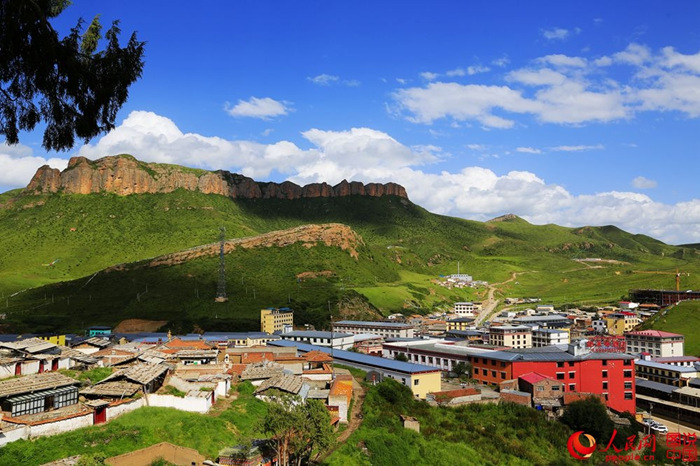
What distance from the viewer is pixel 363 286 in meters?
114

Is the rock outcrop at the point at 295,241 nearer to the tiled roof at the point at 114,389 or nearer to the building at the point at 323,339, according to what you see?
the building at the point at 323,339

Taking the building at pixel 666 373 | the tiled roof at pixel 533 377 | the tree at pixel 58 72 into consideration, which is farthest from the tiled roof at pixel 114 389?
the building at pixel 666 373

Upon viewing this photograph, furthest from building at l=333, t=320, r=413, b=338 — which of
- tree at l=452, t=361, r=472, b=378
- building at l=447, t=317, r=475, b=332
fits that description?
tree at l=452, t=361, r=472, b=378

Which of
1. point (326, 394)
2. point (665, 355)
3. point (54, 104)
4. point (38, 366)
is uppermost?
point (54, 104)

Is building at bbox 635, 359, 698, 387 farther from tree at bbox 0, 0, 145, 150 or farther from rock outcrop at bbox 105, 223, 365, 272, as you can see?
rock outcrop at bbox 105, 223, 365, 272

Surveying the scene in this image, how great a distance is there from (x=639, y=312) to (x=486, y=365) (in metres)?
60.2

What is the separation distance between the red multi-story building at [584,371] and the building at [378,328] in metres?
29.7

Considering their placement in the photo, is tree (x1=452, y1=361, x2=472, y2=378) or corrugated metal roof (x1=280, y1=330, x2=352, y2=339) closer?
tree (x1=452, y1=361, x2=472, y2=378)

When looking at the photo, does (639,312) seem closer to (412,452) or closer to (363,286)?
(363,286)

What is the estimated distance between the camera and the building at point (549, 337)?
7481 cm

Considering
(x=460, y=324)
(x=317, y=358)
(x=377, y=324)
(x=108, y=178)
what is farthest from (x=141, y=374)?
(x=108, y=178)

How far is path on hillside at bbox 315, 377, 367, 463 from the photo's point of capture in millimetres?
25406

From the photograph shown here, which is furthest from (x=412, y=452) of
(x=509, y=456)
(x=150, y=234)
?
(x=150, y=234)

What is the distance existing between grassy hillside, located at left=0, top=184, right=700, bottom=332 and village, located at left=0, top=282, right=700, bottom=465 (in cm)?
1216
